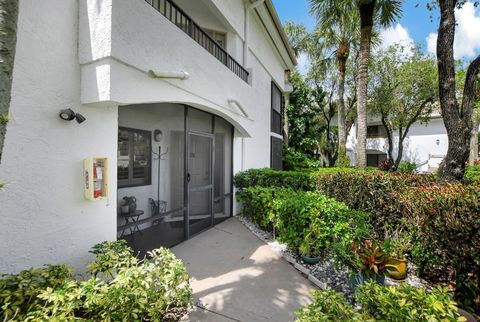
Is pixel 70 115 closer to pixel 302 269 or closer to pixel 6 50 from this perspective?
pixel 6 50

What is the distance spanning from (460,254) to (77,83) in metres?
5.75

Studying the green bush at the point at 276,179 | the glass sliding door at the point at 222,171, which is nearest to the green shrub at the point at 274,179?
the green bush at the point at 276,179

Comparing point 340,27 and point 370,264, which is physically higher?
point 340,27

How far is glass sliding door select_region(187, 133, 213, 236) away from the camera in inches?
243

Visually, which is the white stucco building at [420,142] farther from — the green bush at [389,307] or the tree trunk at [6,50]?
the tree trunk at [6,50]

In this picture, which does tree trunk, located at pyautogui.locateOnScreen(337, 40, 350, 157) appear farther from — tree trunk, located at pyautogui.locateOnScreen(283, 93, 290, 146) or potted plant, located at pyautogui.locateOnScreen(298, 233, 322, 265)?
potted plant, located at pyautogui.locateOnScreen(298, 233, 322, 265)

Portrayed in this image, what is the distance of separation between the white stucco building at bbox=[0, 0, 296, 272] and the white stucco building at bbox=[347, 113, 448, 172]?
23.0 metres

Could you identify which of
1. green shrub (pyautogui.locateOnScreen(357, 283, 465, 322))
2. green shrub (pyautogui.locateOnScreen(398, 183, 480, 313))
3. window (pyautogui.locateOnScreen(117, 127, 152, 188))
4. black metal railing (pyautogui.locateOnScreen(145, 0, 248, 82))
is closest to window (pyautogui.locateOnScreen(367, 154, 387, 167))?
black metal railing (pyautogui.locateOnScreen(145, 0, 248, 82))

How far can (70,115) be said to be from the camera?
123 inches

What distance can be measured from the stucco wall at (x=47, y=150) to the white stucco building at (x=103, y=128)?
12mm

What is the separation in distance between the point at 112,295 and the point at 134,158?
2850mm

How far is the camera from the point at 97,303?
7.75 feet

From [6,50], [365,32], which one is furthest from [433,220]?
[365,32]

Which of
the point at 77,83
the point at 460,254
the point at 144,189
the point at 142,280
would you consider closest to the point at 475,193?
the point at 460,254
